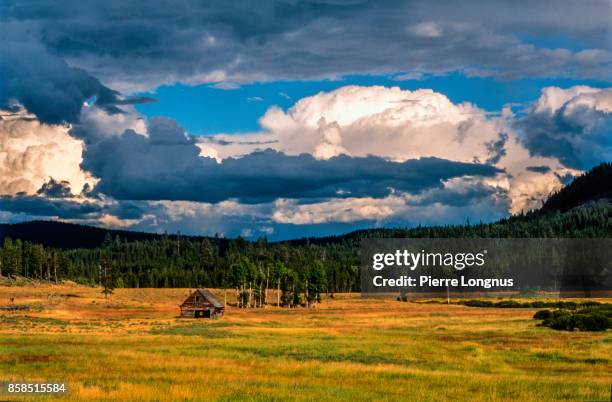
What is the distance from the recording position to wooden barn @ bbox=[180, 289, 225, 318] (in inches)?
4028

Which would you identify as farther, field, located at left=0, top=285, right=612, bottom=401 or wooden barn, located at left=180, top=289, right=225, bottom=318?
wooden barn, located at left=180, top=289, right=225, bottom=318

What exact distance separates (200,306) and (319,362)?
6276 centimetres

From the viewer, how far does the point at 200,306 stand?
335 ft

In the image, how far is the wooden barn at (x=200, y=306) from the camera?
102 m

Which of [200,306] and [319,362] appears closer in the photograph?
[319,362]

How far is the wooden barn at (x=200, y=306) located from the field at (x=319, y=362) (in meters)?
28.3

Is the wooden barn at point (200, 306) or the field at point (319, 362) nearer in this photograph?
the field at point (319, 362)

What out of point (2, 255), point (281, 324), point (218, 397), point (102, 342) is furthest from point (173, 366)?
point (2, 255)

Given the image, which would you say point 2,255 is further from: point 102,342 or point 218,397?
point 218,397

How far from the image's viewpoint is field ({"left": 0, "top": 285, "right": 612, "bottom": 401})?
30.2 m

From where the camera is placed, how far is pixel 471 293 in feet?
619

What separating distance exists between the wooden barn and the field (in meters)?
28.3

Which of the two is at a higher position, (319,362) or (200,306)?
(319,362)

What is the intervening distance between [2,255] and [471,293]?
378 ft
